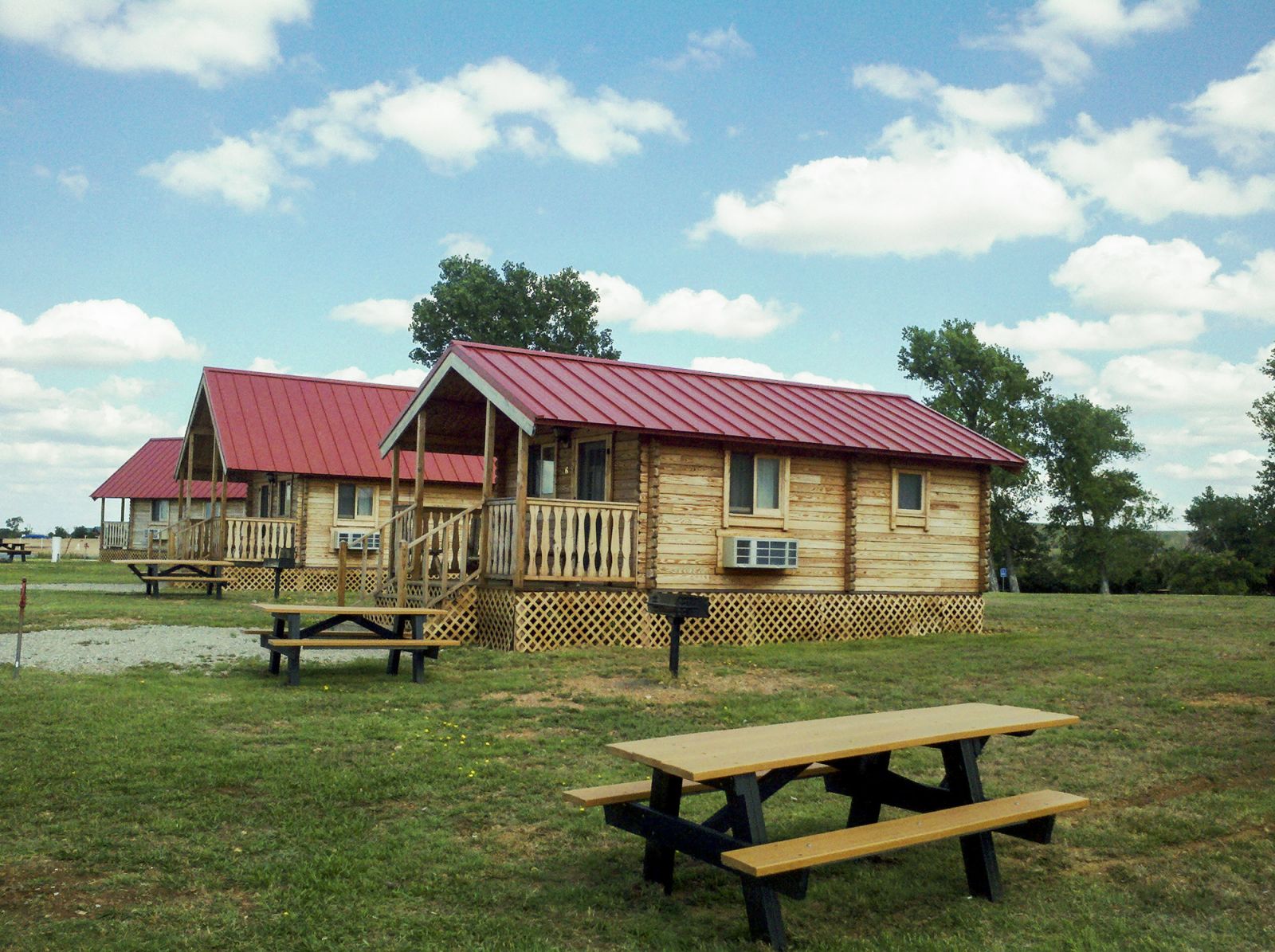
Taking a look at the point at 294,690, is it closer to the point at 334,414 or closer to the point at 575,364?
the point at 575,364

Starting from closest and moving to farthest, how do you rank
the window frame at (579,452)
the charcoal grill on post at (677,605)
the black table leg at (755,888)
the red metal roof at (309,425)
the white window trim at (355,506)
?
the black table leg at (755,888), the charcoal grill on post at (677,605), the window frame at (579,452), the red metal roof at (309,425), the white window trim at (355,506)

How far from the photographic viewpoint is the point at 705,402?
1908 centimetres

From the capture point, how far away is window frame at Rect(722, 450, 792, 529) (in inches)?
709

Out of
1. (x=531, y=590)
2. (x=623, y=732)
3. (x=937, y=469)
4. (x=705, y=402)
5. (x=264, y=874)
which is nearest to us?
(x=264, y=874)

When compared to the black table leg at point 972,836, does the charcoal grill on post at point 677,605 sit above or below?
above

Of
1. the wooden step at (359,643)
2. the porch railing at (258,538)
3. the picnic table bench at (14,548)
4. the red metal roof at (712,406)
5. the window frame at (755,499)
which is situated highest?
the red metal roof at (712,406)

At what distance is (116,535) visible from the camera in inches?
2125

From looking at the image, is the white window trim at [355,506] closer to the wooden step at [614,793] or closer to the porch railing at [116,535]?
the porch railing at [116,535]

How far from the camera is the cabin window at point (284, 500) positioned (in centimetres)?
3259

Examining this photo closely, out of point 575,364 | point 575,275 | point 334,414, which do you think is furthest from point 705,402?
point 575,275

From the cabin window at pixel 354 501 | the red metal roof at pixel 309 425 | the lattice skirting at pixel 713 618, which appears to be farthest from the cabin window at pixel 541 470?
the cabin window at pixel 354 501

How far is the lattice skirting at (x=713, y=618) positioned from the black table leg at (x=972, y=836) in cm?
1004

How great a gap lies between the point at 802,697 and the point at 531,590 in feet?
17.7

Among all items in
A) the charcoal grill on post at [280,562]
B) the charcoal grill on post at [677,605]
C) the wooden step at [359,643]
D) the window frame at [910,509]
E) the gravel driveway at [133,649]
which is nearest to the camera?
the wooden step at [359,643]
